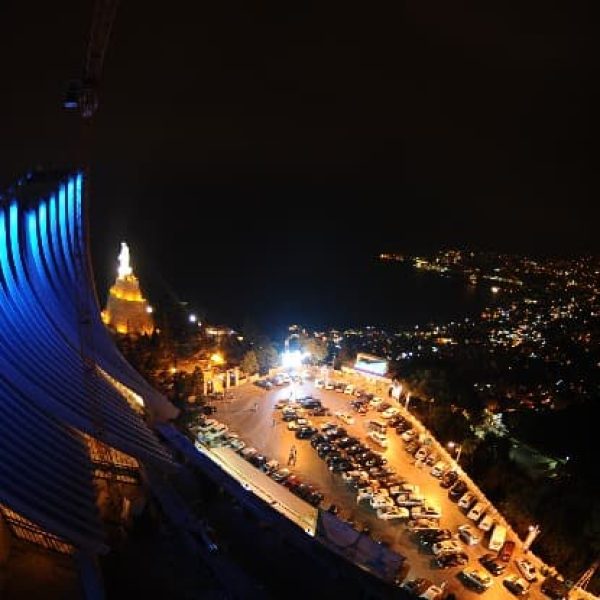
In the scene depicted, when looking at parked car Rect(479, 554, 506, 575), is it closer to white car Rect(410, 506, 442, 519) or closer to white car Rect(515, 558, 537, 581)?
white car Rect(515, 558, 537, 581)

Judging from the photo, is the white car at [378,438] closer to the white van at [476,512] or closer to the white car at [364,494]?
the white car at [364,494]

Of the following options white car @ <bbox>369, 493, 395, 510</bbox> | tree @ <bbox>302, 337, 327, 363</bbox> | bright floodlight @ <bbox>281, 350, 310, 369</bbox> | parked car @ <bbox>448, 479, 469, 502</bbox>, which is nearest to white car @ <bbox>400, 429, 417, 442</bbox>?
parked car @ <bbox>448, 479, 469, 502</bbox>

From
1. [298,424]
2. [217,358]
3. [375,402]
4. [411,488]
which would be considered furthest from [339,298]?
[411,488]

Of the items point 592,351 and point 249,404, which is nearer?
point 249,404

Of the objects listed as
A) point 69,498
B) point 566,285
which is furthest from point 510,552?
point 566,285

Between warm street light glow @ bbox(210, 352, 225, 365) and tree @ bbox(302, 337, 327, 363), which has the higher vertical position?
tree @ bbox(302, 337, 327, 363)

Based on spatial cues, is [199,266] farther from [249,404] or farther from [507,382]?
[249,404]
